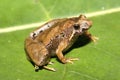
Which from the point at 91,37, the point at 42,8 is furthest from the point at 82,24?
the point at 42,8

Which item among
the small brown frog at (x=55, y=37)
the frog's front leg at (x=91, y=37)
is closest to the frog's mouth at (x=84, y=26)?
the small brown frog at (x=55, y=37)

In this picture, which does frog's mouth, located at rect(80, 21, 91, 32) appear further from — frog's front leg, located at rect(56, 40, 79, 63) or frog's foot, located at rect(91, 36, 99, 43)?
frog's front leg, located at rect(56, 40, 79, 63)

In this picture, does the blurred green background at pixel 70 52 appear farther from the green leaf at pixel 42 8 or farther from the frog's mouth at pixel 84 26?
the frog's mouth at pixel 84 26

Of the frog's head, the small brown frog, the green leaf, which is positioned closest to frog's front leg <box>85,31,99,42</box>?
the small brown frog

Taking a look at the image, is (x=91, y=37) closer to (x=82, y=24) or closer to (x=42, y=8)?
(x=82, y=24)

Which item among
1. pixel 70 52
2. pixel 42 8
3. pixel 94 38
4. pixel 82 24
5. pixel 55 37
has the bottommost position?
pixel 70 52
